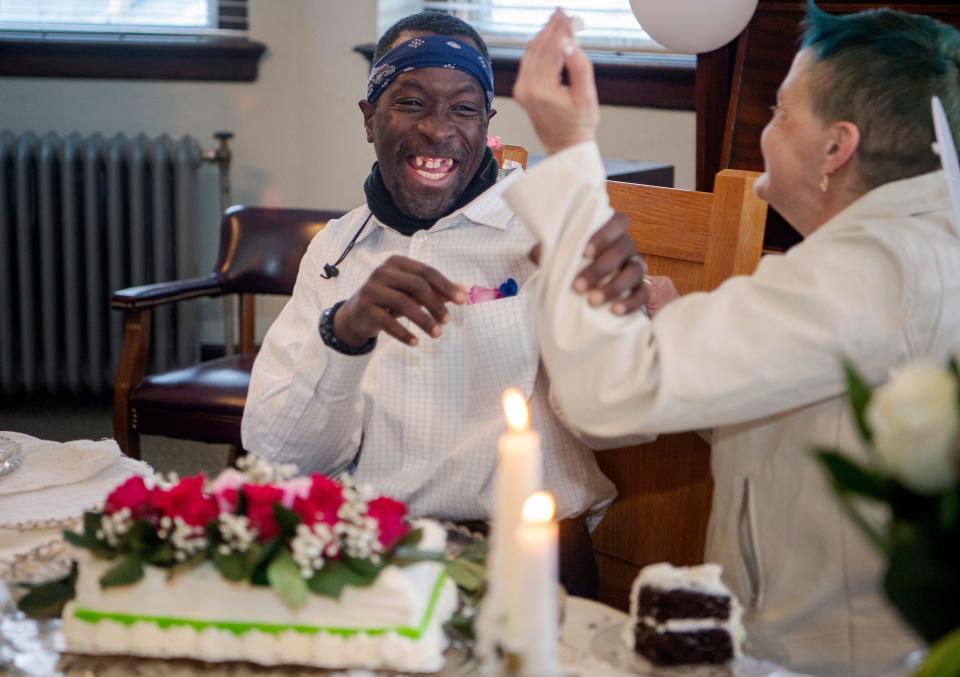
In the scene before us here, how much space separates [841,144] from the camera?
1.39m

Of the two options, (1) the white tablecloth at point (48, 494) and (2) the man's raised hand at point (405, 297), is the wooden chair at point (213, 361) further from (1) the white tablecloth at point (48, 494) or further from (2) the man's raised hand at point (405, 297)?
(2) the man's raised hand at point (405, 297)

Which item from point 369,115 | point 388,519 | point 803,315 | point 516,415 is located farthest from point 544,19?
point 516,415

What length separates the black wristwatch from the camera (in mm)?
1670

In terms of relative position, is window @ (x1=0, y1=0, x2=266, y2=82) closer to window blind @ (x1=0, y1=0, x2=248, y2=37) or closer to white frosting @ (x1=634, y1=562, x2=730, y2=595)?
window blind @ (x1=0, y1=0, x2=248, y2=37)

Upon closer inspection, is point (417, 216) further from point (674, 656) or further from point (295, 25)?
point (295, 25)

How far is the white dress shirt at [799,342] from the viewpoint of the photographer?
4.08 feet

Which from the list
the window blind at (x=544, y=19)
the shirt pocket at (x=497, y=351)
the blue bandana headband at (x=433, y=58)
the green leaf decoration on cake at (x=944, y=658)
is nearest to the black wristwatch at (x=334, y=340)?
the shirt pocket at (x=497, y=351)

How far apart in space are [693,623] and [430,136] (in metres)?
1.00

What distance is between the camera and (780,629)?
1.38 m

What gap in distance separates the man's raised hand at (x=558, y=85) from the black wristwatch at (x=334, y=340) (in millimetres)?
504

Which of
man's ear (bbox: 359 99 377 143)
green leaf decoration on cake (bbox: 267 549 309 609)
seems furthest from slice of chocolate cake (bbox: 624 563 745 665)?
man's ear (bbox: 359 99 377 143)

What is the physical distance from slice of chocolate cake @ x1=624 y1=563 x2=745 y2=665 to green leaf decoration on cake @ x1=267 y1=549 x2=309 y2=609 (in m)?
0.34

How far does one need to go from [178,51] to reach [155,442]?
1.45 metres

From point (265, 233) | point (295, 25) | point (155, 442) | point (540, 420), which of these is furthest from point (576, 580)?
point (295, 25)
